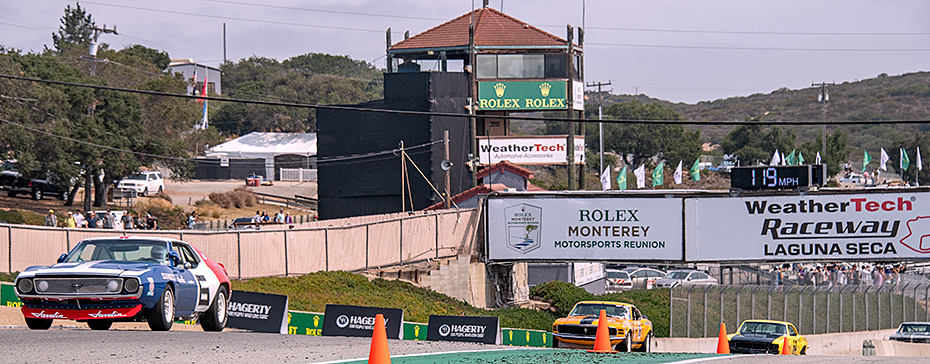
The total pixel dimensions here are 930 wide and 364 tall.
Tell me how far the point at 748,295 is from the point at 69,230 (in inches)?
859

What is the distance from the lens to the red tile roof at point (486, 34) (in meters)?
51.1

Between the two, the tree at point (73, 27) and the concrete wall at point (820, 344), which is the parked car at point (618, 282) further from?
the tree at point (73, 27)

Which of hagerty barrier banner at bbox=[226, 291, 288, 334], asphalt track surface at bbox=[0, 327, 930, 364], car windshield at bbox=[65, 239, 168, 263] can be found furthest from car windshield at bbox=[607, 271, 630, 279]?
car windshield at bbox=[65, 239, 168, 263]

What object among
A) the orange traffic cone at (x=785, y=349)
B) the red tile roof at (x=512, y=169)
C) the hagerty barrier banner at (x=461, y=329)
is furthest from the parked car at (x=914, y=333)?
the red tile roof at (x=512, y=169)

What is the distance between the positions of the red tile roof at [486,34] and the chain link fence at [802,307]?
2178 cm

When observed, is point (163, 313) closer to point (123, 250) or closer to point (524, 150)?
point (123, 250)

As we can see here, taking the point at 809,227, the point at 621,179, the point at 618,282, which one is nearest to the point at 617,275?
the point at 618,282

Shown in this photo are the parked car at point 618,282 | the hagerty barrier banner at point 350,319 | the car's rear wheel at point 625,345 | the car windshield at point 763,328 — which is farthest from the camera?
the parked car at point 618,282

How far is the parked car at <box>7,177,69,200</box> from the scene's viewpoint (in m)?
54.5

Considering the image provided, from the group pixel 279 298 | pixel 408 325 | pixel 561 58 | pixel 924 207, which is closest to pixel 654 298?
pixel 924 207

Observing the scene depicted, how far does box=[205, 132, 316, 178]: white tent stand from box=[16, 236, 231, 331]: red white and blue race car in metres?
80.0

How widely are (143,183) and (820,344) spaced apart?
155ft

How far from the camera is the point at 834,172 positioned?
4518 inches

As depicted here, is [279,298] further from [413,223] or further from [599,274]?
[599,274]
